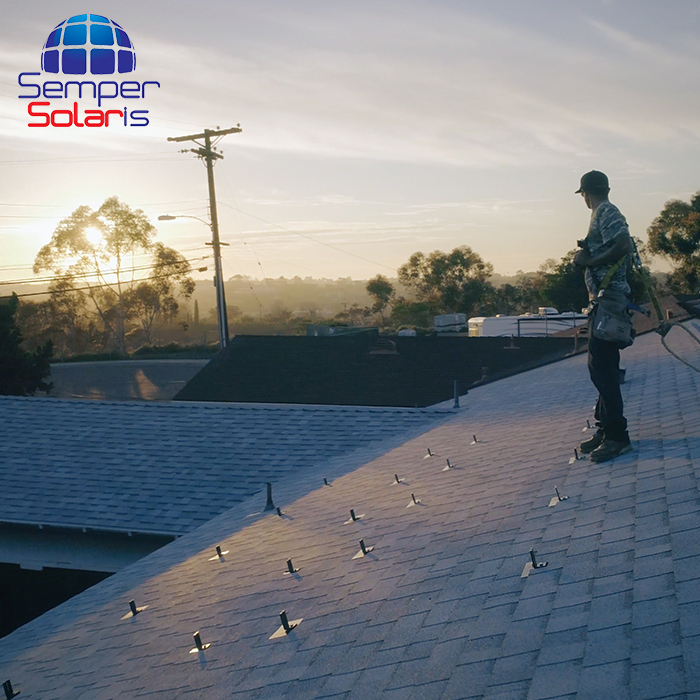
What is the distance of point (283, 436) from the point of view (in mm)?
13258

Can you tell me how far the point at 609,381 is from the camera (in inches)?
232

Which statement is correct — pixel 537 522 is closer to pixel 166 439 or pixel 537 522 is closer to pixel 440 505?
pixel 440 505

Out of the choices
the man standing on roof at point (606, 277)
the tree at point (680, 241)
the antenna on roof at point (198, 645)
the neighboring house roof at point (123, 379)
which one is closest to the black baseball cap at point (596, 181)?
the man standing on roof at point (606, 277)

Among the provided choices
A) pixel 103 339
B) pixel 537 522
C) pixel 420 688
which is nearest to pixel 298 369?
pixel 537 522

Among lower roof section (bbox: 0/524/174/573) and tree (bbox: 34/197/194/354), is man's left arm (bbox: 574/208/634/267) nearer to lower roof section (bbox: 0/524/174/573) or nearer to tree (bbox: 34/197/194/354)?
lower roof section (bbox: 0/524/174/573)

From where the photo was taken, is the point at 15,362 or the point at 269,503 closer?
the point at 269,503

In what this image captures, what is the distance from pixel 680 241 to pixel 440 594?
223 feet

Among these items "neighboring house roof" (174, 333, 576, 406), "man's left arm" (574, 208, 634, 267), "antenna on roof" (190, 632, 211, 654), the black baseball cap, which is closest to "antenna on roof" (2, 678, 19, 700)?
"antenna on roof" (190, 632, 211, 654)

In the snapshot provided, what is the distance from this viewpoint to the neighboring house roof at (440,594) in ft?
10.3

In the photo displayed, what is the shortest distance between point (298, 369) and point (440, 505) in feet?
57.1

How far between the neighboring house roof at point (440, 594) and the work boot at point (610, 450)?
0.11 m

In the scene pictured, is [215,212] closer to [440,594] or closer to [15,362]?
[15,362]

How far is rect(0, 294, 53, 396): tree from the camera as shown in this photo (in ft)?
117

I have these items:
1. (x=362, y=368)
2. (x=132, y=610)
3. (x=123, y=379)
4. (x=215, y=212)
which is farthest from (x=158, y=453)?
(x=123, y=379)
